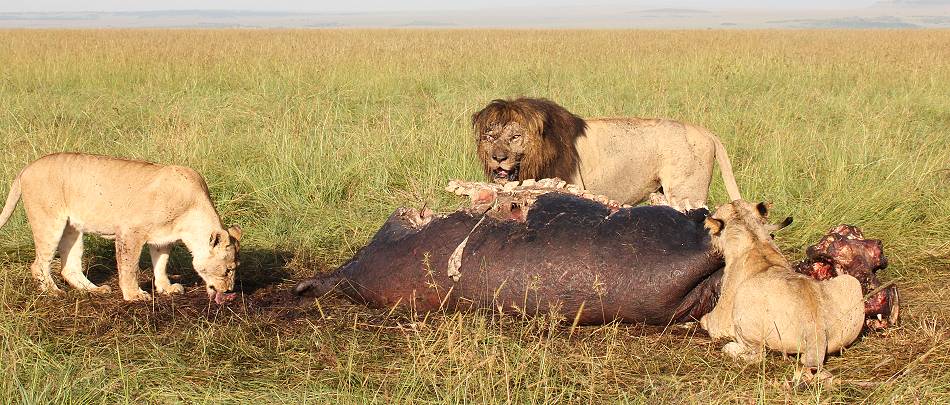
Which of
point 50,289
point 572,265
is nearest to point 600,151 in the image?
point 572,265

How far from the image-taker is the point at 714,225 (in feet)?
12.7

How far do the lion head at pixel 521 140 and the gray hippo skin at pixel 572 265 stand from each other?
45.4 inches

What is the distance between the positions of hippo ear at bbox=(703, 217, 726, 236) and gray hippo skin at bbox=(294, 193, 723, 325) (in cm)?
9

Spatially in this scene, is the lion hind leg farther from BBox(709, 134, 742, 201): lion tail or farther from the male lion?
BBox(709, 134, 742, 201): lion tail

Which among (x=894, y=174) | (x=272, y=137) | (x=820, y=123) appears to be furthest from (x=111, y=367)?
(x=820, y=123)

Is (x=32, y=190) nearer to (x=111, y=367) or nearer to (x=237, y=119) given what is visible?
(x=111, y=367)

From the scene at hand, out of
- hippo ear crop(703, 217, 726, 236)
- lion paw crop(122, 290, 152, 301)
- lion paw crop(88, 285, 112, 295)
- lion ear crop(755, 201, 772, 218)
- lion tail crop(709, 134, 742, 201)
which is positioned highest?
lion ear crop(755, 201, 772, 218)

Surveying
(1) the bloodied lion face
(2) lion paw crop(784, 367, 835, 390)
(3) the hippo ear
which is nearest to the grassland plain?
(2) lion paw crop(784, 367, 835, 390)

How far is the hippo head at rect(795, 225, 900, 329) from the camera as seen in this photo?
160 inches

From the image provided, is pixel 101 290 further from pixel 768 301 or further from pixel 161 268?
pixel 768 301

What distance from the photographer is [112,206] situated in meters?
4.88

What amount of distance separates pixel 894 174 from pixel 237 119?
21.3 ft

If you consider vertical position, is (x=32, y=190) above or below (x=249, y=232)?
above

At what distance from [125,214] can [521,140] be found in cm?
233
